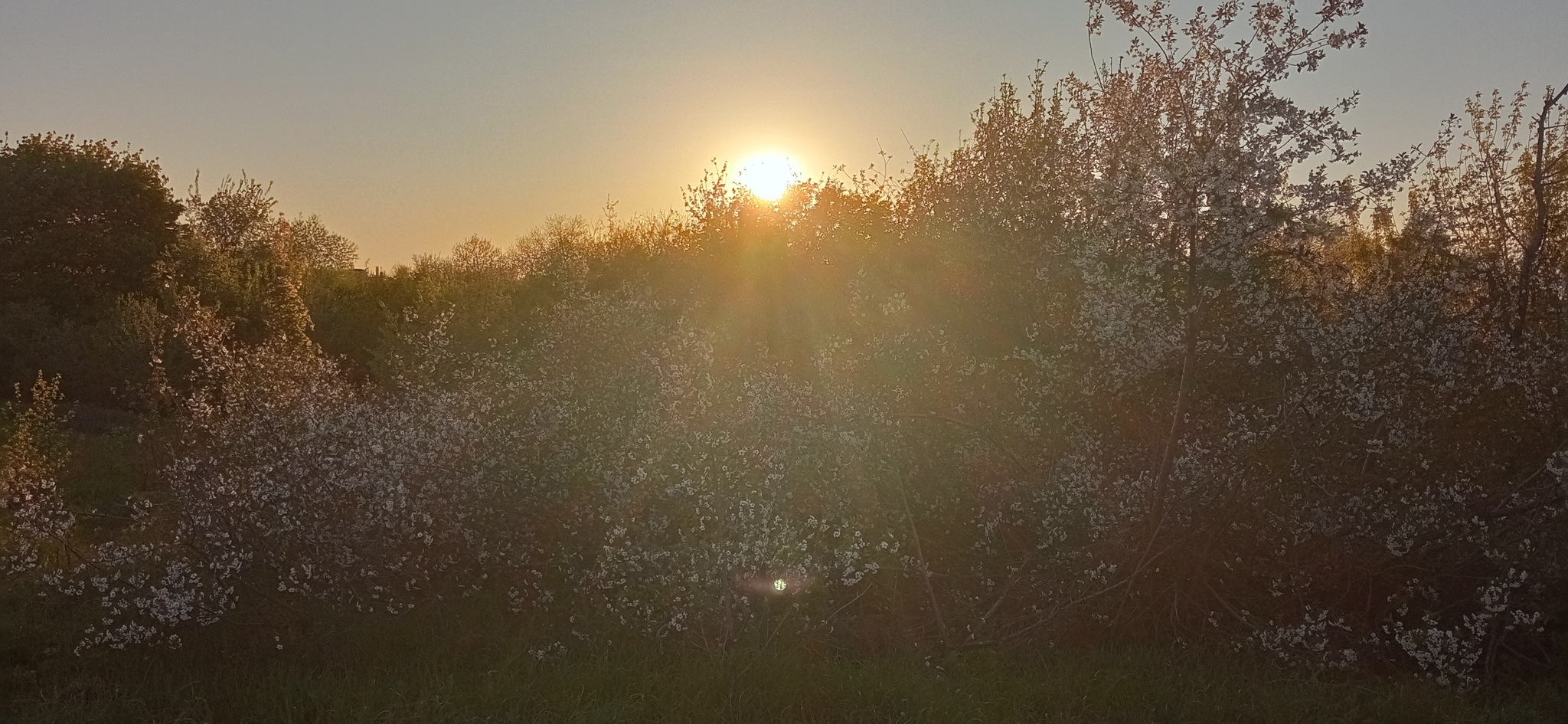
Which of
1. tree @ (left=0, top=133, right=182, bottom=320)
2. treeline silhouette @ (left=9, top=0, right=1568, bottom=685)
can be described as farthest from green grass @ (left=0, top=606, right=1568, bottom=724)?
tree @ (left=0, top=133, right=182, bottom=320)

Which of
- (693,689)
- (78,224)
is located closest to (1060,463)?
(693,689)

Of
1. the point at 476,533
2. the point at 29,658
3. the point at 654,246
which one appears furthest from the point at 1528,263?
the point at 654,246

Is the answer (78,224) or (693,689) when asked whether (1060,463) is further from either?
(78,224)

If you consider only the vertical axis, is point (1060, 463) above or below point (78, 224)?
below

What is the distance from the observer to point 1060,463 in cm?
1101

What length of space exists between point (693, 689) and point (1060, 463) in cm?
454

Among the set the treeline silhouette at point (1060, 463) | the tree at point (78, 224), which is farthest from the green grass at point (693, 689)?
the tree at point (78, 224)

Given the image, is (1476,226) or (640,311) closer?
(1476,226)

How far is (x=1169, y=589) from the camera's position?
1029cm

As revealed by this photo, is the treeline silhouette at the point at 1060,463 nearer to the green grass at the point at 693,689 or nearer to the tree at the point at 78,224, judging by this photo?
the green grass at the point at 693,689

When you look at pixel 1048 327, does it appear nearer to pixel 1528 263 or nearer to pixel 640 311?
pixel 1528 263

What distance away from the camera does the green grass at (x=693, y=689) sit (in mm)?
8125

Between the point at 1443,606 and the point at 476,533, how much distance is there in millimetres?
8827

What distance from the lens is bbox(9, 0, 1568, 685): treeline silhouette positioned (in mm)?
9375
